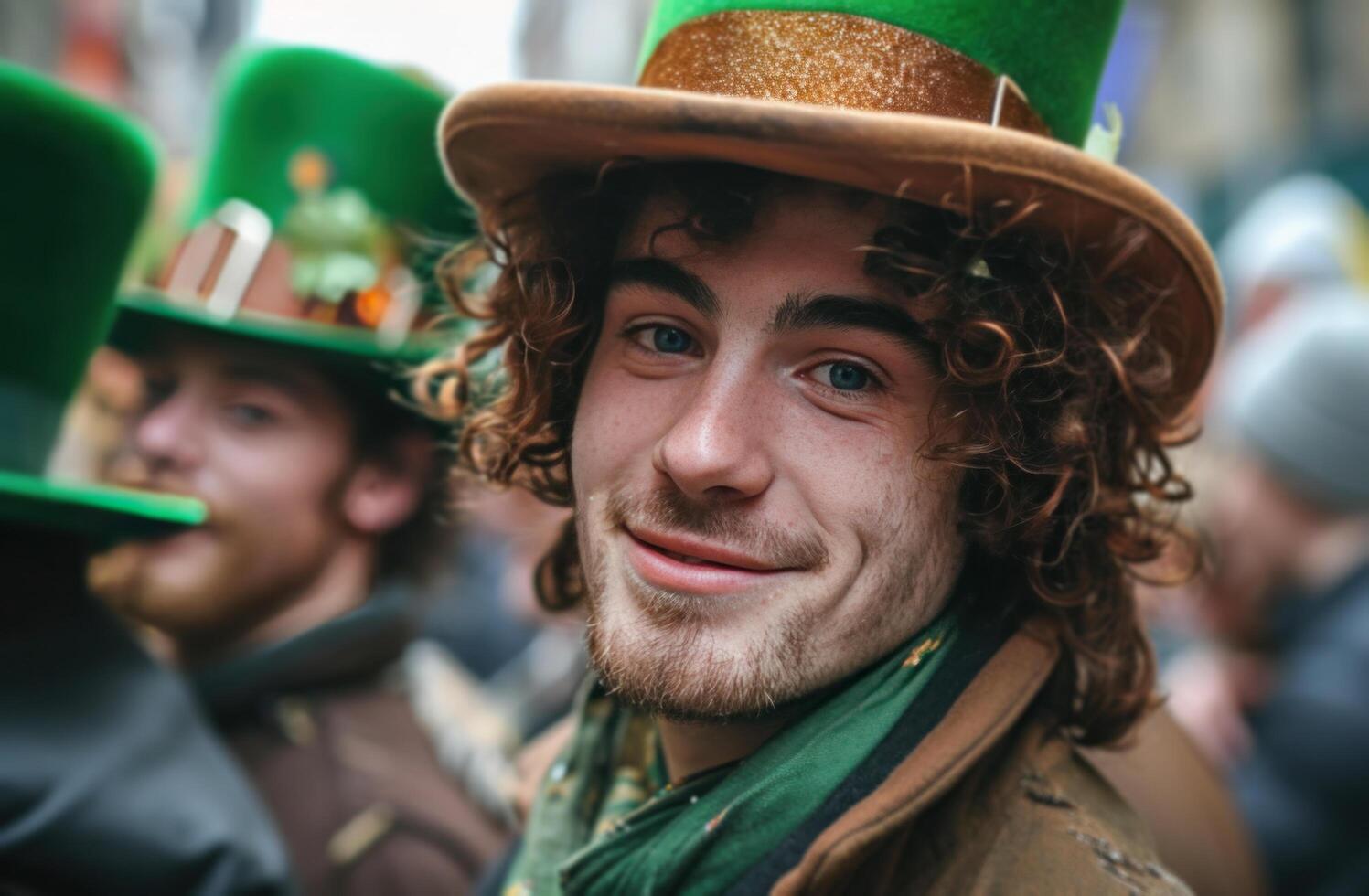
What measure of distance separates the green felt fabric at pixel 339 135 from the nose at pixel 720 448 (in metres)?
1.45

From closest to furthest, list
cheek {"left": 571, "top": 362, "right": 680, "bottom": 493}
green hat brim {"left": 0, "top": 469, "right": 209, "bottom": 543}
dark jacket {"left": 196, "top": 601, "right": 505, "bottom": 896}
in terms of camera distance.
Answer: cheek {"left": 571, "top": 362, "right": 680, "bottom": 493} < green hat brim {"left": 0, "top": 469, "right": 209, "bottom": 543} < dark jacket {"left": 196, "top": 601, "right": 505, "bottom": 896}

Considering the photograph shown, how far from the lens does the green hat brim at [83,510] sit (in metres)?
1.99

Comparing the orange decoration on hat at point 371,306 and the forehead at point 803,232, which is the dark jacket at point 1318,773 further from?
the orange decoration on hat at point 371,306

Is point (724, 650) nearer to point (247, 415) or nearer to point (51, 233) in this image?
point (51, 233)

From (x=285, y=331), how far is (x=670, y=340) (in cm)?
131

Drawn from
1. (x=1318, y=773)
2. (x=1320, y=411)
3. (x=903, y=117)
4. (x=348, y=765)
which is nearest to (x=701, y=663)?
(x=903, y=117)

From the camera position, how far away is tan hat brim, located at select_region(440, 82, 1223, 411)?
4.68 feet

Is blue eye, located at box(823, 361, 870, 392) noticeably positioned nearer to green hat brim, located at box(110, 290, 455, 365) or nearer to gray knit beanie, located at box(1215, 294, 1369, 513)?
green hat brim, located at box(110, 290, 455, 365)

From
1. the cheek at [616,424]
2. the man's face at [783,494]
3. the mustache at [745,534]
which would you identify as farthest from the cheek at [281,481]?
the mustache at [745,534]

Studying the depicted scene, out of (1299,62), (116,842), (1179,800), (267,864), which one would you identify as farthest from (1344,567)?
(1299,62)

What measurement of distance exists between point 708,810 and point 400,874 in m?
1.20

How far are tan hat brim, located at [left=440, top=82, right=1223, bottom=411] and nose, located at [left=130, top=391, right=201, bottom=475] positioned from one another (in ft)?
4.38

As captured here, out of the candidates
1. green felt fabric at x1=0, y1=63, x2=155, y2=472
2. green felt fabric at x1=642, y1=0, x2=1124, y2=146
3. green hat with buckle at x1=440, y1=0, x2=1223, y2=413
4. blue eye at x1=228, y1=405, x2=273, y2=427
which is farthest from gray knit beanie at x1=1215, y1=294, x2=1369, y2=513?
green felt fabric at x1=0, y1=63, x2=155, y2=472

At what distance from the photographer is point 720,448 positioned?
1.55 meters
